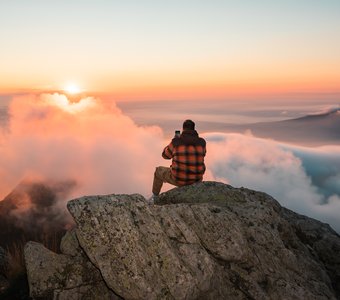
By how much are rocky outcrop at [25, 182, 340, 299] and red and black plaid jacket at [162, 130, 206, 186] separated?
3.06m

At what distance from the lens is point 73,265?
6914mm

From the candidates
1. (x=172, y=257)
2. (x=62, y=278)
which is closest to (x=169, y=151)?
(x=172, y=257)

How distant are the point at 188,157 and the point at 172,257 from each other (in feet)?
17.4

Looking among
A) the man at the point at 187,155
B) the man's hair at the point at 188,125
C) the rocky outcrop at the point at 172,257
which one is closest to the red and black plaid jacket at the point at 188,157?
the man at the point at 187,155

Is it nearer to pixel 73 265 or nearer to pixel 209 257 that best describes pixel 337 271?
pixel 209 257

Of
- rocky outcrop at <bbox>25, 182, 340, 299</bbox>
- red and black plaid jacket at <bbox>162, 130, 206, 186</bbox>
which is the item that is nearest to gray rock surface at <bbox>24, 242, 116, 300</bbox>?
rocky outcrop at <bbox>25, 182, 340, 299</bbox>

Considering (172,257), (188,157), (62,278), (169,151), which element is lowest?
(62,278)

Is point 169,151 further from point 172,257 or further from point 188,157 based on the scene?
point 172,257

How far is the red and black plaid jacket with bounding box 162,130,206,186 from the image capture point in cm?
1159

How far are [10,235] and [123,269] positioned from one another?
213 meters

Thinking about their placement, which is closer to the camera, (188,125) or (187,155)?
(188,125)

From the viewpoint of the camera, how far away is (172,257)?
6.79 m

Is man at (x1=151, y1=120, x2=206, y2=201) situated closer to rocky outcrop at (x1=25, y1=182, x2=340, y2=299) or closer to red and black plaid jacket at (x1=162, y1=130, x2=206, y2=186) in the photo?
red and black plaid jacket at (x1=162, y1=130, x2=206, y2=186)

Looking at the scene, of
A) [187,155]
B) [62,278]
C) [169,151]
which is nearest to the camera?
[62,278]
